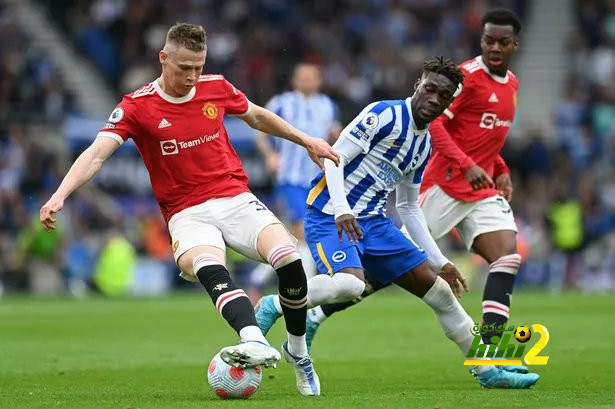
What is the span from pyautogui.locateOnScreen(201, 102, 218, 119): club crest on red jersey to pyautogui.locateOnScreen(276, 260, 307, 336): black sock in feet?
3.87

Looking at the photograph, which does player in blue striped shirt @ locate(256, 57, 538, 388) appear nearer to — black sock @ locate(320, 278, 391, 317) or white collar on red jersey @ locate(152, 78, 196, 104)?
black sock @ locate(320, 278, 391, 317)

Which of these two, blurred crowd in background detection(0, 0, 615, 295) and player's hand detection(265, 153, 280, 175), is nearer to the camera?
player's hand detection(265, 153, 280, 175)

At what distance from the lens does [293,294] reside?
8258 mm

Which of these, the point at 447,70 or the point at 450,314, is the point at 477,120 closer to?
the point at 447,70

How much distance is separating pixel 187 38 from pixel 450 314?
9.14 ft

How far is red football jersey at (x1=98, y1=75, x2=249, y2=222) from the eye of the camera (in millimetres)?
8258

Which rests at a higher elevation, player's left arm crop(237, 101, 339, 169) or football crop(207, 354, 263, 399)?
player's left arm crop(237, 101, 339, 169)

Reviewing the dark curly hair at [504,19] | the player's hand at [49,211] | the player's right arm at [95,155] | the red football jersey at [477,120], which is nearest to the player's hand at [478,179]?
the red football jersey at [477,120]

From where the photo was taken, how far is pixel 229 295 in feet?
25.9

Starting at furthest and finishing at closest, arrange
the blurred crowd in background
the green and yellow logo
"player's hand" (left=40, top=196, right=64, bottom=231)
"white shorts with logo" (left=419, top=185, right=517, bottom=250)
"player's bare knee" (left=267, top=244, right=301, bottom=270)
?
the blurred crowd in background < "white shorts with logo" (left=419, top=185, right=517, bottom=250) < the green and yellow logo < "player's bare knee" (left=267, top=244, right=301, bottom=270) < "player's hand" (left=40, top=196, right=64, bottom=231)

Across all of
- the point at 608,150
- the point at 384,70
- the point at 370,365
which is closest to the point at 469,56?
the point at 384,70

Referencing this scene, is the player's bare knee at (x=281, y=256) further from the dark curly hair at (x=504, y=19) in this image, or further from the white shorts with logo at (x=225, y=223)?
the dark curly hair at (x=504, y=19)

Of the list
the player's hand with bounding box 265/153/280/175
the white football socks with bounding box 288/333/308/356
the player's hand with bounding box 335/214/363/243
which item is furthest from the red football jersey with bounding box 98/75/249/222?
the player's hand with bounding box 265/153/280/175

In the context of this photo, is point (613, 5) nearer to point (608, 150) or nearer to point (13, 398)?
point (608, 150)
